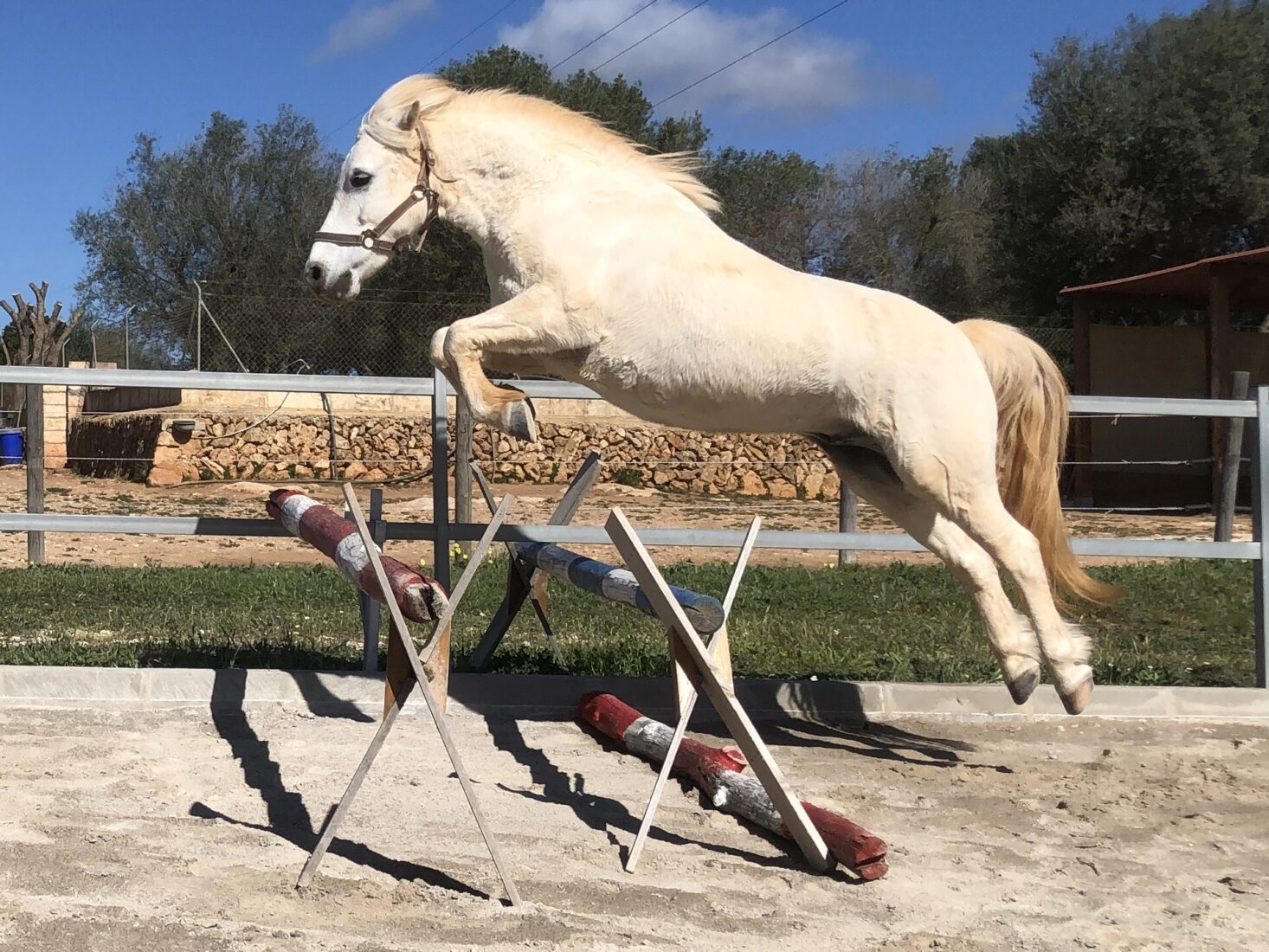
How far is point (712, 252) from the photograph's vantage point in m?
3.87

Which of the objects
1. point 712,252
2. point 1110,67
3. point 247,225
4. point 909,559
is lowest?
point 909,559

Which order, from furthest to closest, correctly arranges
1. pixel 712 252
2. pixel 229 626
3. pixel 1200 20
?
1. pixel 1200 20
2. pixel 229 626
3. pixel 712 252

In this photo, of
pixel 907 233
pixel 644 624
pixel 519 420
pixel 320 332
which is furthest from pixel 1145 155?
A: pixel 519 420

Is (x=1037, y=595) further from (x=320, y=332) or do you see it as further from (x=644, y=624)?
(x=320, y=332)

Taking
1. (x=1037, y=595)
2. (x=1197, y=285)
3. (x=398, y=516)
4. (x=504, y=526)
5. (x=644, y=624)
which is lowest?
(x=398, y=516)

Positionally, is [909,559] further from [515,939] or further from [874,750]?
Answer: [515,939]

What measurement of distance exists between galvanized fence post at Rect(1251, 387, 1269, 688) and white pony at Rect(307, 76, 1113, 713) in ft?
4.25

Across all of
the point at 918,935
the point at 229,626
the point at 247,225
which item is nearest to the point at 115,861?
the point at 918,935

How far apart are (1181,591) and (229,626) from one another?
6853 mm

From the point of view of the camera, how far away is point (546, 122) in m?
4.24

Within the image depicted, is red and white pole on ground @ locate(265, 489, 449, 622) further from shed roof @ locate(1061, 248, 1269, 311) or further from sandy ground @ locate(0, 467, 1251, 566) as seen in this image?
shed roof @ locate(1061, 248, 1269, 311)

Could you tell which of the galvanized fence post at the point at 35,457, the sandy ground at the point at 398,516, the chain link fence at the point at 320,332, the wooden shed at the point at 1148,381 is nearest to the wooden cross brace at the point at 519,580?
the sandy ground at the point at 398,516

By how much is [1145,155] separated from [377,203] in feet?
76.3

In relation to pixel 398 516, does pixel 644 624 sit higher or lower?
higher
